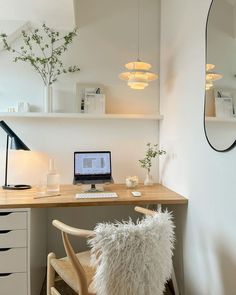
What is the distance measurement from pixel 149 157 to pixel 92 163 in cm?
55

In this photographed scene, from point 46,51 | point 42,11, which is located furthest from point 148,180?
point 42,11

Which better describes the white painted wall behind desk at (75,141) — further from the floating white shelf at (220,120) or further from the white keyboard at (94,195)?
the floating white shelf at (220,120)

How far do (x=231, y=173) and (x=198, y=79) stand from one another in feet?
2.33

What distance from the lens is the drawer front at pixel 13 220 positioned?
66.7 inches

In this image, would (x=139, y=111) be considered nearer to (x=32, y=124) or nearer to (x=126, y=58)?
(x=126, y=58)

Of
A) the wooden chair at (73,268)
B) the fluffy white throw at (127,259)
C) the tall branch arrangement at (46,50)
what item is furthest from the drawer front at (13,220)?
the tall branch arrangement at (46,50)

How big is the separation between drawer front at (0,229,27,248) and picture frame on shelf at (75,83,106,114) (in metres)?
1.19

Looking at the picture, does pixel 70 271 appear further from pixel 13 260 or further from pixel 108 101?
pixel 108 101

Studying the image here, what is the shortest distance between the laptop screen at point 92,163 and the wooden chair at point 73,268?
0.76 m

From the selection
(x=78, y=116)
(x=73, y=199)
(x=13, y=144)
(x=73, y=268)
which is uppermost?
(x=78, y=116)

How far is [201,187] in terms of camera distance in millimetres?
1648

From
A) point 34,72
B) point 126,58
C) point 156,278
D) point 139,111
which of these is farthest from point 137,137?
point 156,278

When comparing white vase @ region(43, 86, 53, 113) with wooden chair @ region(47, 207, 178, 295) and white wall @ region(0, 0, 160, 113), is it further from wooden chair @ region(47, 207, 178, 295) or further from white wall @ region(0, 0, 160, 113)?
wooden chair @ region(47, 207, 178, 295)

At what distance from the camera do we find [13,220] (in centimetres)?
170
